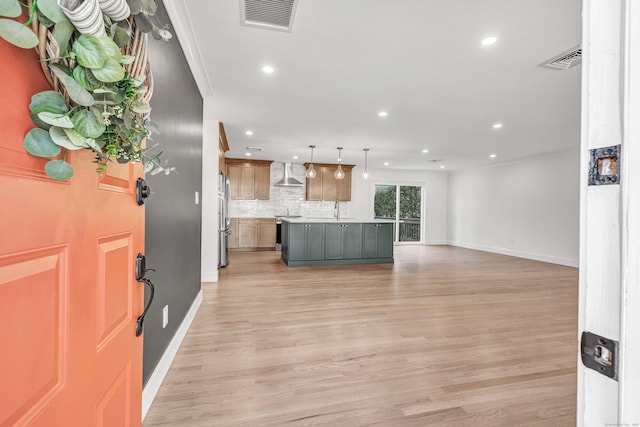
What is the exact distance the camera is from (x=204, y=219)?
4.42 metres

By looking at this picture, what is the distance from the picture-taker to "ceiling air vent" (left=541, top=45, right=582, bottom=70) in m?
2.52

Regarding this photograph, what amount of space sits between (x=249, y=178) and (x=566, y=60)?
6.76 metres

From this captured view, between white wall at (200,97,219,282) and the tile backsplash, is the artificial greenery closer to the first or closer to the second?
white wall at (200,97,219,282)

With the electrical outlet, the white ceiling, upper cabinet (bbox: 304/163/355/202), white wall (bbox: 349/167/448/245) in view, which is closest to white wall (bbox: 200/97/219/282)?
the white ceiling

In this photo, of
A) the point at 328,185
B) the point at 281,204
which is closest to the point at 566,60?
the point at 328,185

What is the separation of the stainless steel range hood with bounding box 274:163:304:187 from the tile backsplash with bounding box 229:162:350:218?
21 centimetres

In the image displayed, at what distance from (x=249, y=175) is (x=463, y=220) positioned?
6824 millimetres

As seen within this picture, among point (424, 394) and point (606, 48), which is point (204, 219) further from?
point (606, 48)

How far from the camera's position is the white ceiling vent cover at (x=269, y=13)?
1.96 m

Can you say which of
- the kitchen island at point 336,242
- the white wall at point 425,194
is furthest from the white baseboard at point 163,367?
the white wall at point 425,194

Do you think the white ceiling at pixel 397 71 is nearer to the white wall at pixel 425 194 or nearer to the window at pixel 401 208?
the white wall at pixel 425 194

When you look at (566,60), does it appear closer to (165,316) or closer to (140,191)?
(140,191)

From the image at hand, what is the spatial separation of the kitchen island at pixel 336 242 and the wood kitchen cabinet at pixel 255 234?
1.79m

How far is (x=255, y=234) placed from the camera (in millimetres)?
7965
